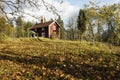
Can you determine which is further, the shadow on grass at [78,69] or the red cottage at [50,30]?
the red cottage at [50,30]

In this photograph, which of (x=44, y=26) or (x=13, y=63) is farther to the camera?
(x=44, y=26)

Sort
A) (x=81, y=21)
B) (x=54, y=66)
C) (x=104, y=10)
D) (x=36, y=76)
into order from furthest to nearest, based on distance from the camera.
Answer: (x=81, y=21) → (x=104, y=10) → (x=54, y=66) → (x=36, y=76)

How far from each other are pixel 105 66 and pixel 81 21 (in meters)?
47.1

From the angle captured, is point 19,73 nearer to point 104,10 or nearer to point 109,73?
point 109,73

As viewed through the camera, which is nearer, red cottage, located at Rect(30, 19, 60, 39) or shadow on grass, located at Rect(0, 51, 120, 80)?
shadow on grass, located at Rect(0, 51, 120, 80)

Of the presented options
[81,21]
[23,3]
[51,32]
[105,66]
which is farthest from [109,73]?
[51,32]

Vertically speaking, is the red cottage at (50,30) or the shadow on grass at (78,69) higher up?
the red cottage at (50,30)

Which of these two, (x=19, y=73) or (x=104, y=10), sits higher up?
(x=104, y=10)

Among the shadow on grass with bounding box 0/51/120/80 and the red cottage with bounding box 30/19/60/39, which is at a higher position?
the red cottage with bounding box 30/19/60/39

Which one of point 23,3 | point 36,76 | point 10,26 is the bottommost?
point 36,76

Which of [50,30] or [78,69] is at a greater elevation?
[50,30]

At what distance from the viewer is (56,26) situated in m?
75.9

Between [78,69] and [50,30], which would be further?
[50,30]

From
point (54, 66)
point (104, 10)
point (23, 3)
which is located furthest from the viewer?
point (104, 10)
